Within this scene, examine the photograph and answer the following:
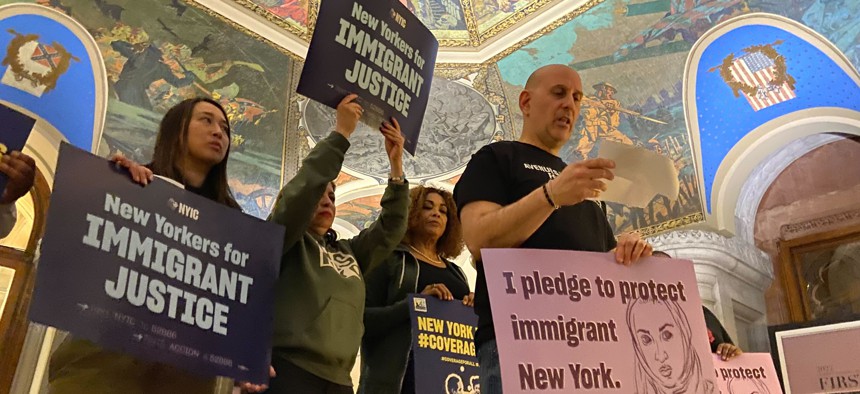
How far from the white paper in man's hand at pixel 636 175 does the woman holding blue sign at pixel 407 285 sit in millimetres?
1459

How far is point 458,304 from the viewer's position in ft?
10.8

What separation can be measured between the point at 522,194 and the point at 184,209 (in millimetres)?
938

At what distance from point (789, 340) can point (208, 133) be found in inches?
186

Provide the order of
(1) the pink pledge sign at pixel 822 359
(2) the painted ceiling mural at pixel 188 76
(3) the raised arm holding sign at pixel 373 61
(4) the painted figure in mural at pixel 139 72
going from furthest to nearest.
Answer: (4) the painted figure in mural at pixel 139 72, (2) the painted ceiling mural at pixel 188 76, (1) the pink pledge sign at pixel 822 359, (3) the raised arm holding sign at pixel 373 61

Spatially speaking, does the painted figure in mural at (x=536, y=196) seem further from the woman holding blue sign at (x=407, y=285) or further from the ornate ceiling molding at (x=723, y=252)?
the ornate ceiling molding at (x=723, y=252)

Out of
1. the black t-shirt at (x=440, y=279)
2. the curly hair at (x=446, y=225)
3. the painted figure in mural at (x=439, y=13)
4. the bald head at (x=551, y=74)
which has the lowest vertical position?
the black t-shirt at (x=440, y=279)

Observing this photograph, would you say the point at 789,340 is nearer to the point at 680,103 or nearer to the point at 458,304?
the point at 458,304

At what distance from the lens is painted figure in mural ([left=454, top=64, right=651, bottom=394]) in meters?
1.77

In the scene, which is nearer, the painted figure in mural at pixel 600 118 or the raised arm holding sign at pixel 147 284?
the raised arm holding sign at pixel 147 284

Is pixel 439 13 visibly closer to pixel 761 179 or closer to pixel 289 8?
pixel 289 8

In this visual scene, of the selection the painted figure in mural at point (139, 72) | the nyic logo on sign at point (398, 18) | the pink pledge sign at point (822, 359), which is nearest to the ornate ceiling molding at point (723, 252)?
the pink pledge sign at point (822, 359)

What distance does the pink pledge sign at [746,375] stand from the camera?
3.76 m

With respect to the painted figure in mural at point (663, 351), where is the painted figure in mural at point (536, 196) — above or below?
above

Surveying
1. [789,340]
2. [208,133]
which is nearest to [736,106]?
[789,340]
